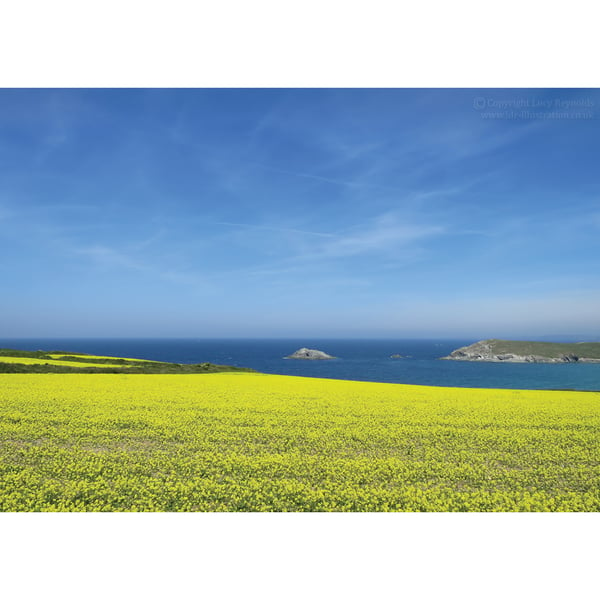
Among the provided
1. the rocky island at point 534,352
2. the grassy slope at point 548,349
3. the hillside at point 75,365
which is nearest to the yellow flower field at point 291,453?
the hillside at point 75,365

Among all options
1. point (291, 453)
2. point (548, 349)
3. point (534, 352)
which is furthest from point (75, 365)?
point (548, 349)

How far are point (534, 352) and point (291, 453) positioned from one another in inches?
3929

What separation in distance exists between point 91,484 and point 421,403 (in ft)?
30.7

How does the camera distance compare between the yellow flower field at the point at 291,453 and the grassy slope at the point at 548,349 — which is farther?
the grassy slope at the point at 548,349

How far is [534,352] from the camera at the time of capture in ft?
284

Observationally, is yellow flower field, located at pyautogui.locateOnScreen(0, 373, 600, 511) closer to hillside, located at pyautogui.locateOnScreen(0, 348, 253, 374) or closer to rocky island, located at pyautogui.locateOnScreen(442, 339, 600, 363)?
hillside, located at pyautogui.locateOnScreen(0, 348, 253, 374)

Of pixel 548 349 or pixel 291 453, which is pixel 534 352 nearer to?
pixel 548 349

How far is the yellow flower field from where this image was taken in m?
4.72

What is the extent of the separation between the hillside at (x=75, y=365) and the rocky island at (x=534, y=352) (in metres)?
83.9

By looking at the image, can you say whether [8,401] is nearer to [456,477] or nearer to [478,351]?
[456,477]

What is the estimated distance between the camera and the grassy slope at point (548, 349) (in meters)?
86.4

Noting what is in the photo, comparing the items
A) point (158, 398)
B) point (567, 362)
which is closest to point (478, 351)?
point (567, 362)

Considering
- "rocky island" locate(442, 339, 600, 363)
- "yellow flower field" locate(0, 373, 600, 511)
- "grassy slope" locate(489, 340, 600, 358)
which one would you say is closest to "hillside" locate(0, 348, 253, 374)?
"yellow flower field" locate(0, 373, 600, 511)

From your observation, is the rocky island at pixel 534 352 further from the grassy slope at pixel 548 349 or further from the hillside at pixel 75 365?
the hillside at pixel 75 365
